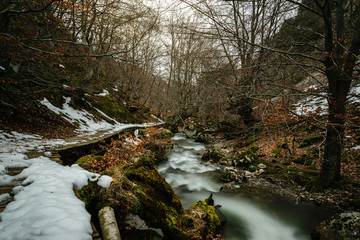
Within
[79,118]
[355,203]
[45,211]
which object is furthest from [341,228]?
[79,118]

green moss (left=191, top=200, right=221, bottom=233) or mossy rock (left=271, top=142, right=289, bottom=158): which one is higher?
mossy rock (left=271, top=142, right=289, bottom=158)

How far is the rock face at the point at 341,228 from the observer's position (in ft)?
10.6

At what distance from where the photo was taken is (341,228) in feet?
11.1

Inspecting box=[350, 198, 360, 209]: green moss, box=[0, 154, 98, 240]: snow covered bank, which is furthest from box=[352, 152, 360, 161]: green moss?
box=[0, 154, 98, 240]: snow covered bank

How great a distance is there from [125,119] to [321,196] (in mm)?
17802

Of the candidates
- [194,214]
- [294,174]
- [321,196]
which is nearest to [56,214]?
[194,214]

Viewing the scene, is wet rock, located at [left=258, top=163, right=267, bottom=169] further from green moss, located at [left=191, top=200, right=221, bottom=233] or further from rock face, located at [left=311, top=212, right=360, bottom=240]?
green moss, located at [left=191, top=200, right=221, bottom=233]

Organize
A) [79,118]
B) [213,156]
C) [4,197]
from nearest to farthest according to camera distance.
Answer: [4,197]
[213,156]
[79,118]

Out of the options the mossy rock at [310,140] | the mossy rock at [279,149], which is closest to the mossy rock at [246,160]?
the mossy rock at [279,149]

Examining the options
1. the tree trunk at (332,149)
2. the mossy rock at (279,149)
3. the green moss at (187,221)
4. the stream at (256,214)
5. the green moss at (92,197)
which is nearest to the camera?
the green moss at (92,197)

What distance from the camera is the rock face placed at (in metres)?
3.24

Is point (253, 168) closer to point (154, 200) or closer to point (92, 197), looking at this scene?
point (154, 200)

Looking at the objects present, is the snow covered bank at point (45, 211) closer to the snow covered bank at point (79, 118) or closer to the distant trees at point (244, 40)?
the distant trees at point (244, 40)

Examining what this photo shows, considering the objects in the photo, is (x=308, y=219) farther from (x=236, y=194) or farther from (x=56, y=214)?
(x=56, y=214)
